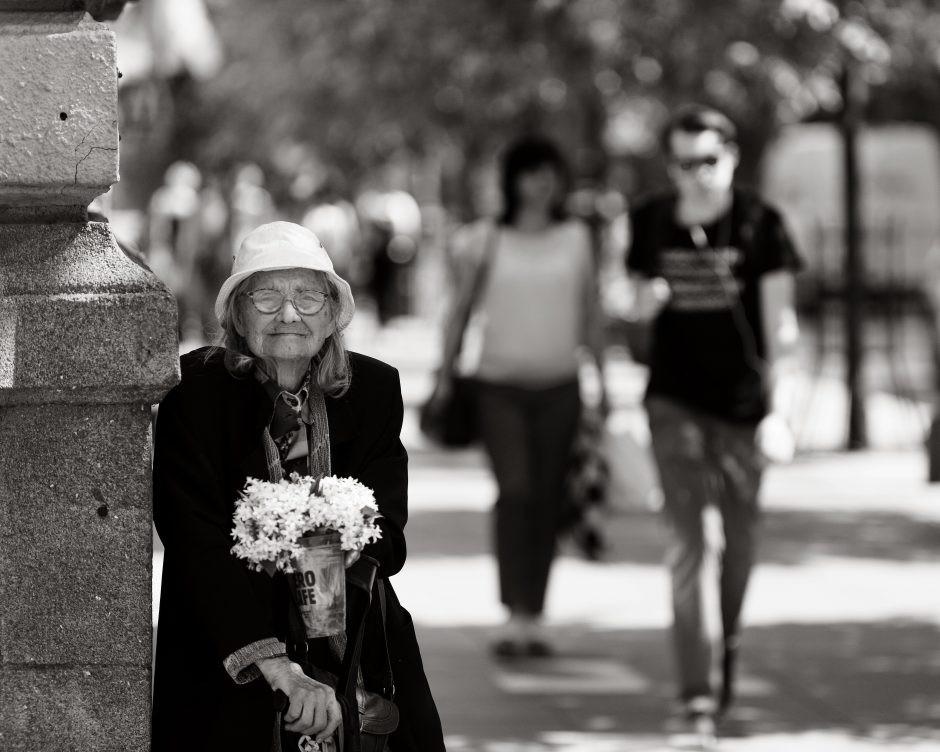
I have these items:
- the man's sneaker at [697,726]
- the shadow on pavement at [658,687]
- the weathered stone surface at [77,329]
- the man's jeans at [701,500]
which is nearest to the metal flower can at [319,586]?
the weathered stone surface at [77,329]

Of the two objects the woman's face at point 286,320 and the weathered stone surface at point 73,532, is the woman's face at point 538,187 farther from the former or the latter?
the weathered stone surface at point 73,532

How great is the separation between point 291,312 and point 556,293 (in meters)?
4.06

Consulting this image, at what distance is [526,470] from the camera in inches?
310

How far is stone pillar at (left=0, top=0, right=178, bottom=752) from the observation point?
3707 millimetres

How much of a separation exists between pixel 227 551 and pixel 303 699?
0.32 metres

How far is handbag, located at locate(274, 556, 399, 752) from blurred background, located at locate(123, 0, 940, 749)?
3.09 ft

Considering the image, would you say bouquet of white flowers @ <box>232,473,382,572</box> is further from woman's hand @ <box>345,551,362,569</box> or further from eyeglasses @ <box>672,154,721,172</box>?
eyeglasses @ <box>672,154,721,172</box>

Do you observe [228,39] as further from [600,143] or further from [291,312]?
[291,312]

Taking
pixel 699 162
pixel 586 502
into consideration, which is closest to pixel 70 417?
pixel 699 162

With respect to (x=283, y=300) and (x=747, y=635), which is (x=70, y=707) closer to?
(x=283, y=300)

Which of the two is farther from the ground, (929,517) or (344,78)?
(344,78)

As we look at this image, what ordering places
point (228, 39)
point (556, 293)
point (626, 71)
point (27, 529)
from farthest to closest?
point (228, 39) → point (626, 71) → point (556, 293) → point (27, 529)

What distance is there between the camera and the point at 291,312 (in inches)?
153

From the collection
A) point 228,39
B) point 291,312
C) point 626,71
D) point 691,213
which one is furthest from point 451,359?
point 228,39
